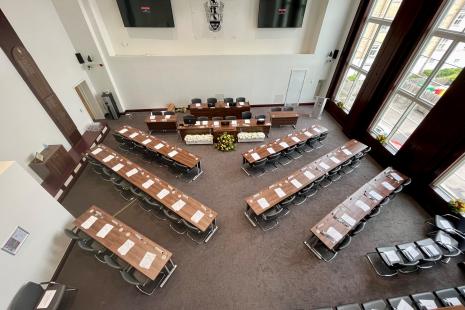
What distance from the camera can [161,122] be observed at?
32.4ft

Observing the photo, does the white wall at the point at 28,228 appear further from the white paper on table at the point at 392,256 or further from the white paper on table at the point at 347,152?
the white paper on table at the point at 347,152

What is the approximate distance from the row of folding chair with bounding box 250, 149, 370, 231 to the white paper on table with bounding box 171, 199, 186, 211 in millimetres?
2184

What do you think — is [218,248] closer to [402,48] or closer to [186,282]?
[186,282]

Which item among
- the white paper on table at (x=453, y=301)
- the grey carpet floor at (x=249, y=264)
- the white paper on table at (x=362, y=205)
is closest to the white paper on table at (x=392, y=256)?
the grey carpet floor at (x=249, y=264)

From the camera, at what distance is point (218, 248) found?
592 centimetres

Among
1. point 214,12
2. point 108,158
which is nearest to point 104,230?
point 108,158

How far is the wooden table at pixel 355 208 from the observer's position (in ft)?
17.8

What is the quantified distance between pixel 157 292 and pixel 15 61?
838 cm

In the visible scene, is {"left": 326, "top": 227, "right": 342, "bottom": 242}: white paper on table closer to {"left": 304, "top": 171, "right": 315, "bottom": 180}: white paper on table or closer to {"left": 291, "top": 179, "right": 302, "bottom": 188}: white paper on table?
{"left": 291, "top": 179, "right": 302, "bottom": 188}: white paper on table

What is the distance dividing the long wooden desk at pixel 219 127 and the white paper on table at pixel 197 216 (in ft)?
14.5

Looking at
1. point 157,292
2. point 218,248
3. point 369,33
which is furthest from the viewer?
point 369,33

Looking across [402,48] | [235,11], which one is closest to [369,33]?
[402,48]

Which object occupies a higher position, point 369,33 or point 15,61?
point 369,33

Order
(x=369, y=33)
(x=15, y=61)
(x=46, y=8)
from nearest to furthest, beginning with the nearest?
(x=15, y=61)
(x=46, y=8)
(x=369, y=33)
